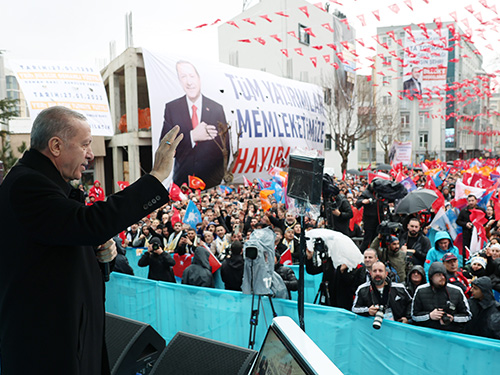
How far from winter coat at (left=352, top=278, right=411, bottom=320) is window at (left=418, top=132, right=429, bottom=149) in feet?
210

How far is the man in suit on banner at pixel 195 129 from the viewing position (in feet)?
66.1

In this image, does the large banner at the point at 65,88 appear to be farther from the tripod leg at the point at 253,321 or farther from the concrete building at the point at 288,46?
the concrete building at the point at 288,46

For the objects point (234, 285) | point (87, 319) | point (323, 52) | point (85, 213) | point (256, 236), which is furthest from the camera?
point (323, 52)

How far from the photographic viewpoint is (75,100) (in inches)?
574

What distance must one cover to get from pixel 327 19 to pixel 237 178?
23.9m

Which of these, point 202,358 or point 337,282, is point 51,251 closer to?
point 202,358

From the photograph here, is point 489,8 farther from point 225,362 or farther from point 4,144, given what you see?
point 4,144

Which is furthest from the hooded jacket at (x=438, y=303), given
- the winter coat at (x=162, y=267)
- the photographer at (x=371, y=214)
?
the photographer at (x=371, y=214)

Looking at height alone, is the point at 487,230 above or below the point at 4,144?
below

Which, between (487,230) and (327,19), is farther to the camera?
(327,19)

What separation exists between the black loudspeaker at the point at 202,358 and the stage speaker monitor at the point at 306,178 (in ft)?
5.43

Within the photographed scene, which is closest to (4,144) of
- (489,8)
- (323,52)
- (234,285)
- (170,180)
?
(170,180)

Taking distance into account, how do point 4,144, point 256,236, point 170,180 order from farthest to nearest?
point 4,144, point 170,180, point 256,236

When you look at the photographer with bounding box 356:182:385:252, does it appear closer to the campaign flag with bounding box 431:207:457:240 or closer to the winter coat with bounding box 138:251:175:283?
the campaign flag with bounding box 431:207:457:240
